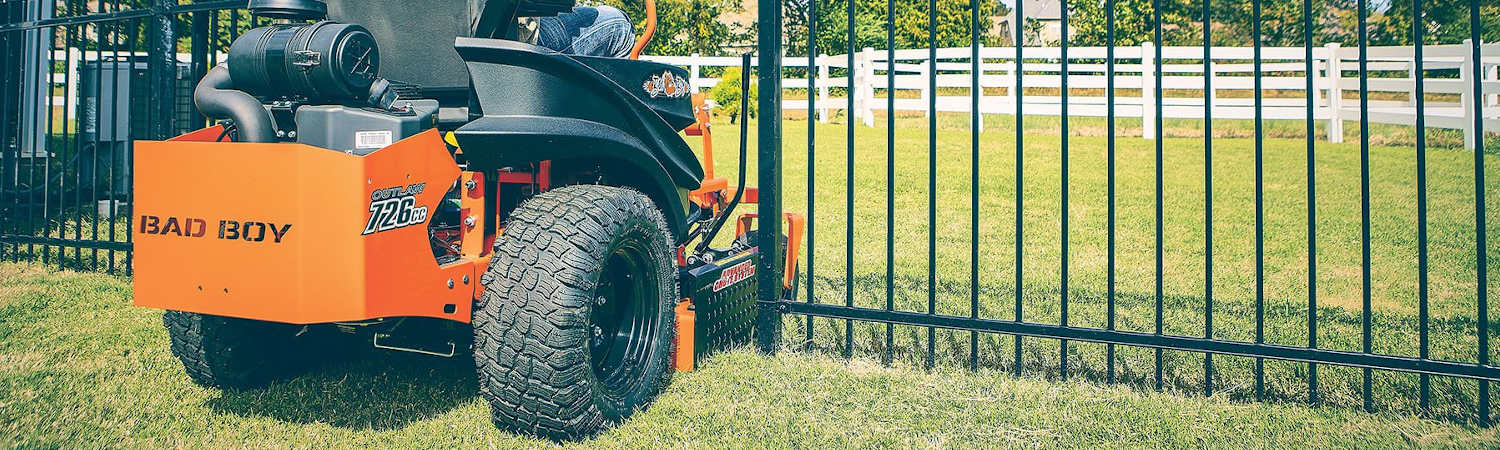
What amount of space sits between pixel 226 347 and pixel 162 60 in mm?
3101

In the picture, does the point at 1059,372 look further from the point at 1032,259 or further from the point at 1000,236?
the point at 1000,236

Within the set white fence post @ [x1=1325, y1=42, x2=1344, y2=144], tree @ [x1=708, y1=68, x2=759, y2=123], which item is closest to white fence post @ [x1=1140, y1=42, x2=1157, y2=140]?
white fence post @ [x1=1325, y1=42, x2=1344, y2=144]

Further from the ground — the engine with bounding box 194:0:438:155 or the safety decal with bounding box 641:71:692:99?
the safety decal with bounding box 641:71:692:99

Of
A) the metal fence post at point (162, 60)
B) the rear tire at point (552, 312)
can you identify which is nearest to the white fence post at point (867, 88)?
the metal fence post at point (162, 60)

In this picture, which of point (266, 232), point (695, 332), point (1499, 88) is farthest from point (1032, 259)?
point (1499, 88)

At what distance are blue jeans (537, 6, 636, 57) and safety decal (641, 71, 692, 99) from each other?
0.19 metres

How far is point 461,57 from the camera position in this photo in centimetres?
349

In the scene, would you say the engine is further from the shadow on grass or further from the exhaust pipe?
the shadow on grass

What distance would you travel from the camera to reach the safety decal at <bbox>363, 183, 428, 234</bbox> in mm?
3141

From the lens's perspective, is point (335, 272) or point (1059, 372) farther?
point (1059, 372)

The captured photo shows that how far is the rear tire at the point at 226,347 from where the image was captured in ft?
13.1

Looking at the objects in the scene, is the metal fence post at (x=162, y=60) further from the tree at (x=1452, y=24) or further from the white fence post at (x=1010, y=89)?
the tree at (x=1452, y=24)

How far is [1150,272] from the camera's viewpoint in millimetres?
7199

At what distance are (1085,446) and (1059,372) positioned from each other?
93cm
